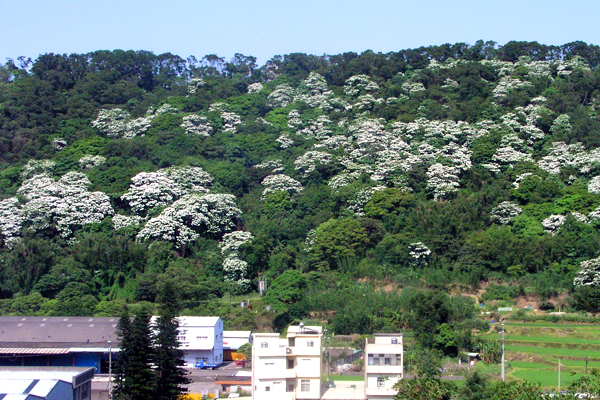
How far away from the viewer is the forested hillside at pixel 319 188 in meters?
47.5

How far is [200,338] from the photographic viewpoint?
4256 cm

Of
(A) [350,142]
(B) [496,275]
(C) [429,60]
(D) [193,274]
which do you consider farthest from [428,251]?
(C) [429,60]

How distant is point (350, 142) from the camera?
6700 cm

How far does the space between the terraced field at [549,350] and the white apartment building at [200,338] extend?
553 inches

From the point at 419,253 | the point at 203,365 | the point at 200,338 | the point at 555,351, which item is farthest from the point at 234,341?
the point at 555,351

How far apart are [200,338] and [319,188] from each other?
19.7 m

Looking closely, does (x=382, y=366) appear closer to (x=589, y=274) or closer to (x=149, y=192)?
(x=589, y=274)

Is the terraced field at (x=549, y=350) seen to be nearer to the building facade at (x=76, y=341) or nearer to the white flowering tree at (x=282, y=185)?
the building facade at (x=76, y=341)

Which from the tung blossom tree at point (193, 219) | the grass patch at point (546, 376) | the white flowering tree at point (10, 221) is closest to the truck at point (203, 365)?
the tung blossom tree at point (193, 219)

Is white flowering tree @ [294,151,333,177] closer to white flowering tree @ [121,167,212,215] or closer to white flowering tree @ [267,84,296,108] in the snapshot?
white flowering tree @ [121,167,212,215]

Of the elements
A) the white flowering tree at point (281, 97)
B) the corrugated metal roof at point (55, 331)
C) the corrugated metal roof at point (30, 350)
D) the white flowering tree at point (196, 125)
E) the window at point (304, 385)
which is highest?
the white flowering tree at point (281, 97)

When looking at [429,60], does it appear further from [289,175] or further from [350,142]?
[289,175]

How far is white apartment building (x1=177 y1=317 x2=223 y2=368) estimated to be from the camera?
139 ft

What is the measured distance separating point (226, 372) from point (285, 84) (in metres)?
50.6
